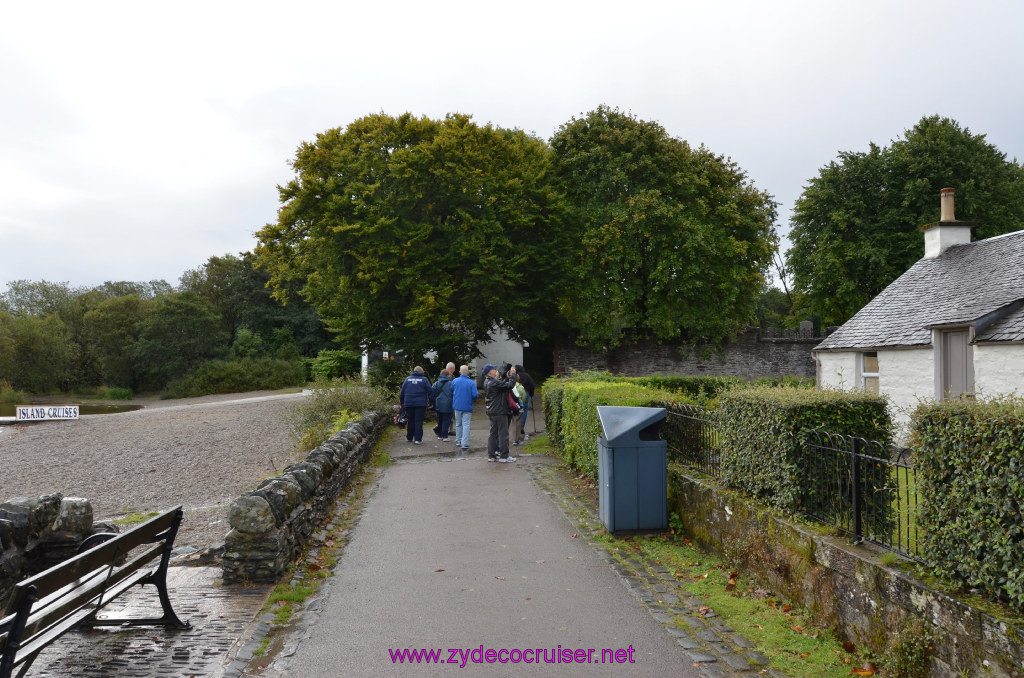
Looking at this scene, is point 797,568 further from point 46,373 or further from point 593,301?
point 46,373

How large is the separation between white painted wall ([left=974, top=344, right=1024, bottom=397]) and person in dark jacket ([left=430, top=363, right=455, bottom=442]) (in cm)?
1124

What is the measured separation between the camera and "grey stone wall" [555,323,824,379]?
33.4 metres

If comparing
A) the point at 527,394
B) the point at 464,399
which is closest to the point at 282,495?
the point at 464,399

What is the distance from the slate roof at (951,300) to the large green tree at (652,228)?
1018 cm

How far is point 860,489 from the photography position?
5.02 m

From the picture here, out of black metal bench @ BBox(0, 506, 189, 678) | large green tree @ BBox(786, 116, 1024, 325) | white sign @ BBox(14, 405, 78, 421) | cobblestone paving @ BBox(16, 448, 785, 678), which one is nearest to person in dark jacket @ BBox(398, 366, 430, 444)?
cobblestone paving @ BBox(16, 448, 785, 678)

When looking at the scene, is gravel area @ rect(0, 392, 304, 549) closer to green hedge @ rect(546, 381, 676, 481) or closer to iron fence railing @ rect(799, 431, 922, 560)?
green hedge @ rect(546, 381, 676, 481)

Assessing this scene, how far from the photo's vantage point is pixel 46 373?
5188 centimetres

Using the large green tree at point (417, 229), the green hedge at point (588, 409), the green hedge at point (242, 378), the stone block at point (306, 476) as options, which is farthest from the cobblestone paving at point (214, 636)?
the green hedge at point (242, 378)

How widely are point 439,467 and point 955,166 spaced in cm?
3250

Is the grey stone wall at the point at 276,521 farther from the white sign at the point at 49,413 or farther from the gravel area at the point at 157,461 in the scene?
the white sign at the point at 49,413

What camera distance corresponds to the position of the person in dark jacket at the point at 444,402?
654 inches

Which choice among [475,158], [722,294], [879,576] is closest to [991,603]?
[879,576]

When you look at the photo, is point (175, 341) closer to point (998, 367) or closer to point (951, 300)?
point (951, 300)
